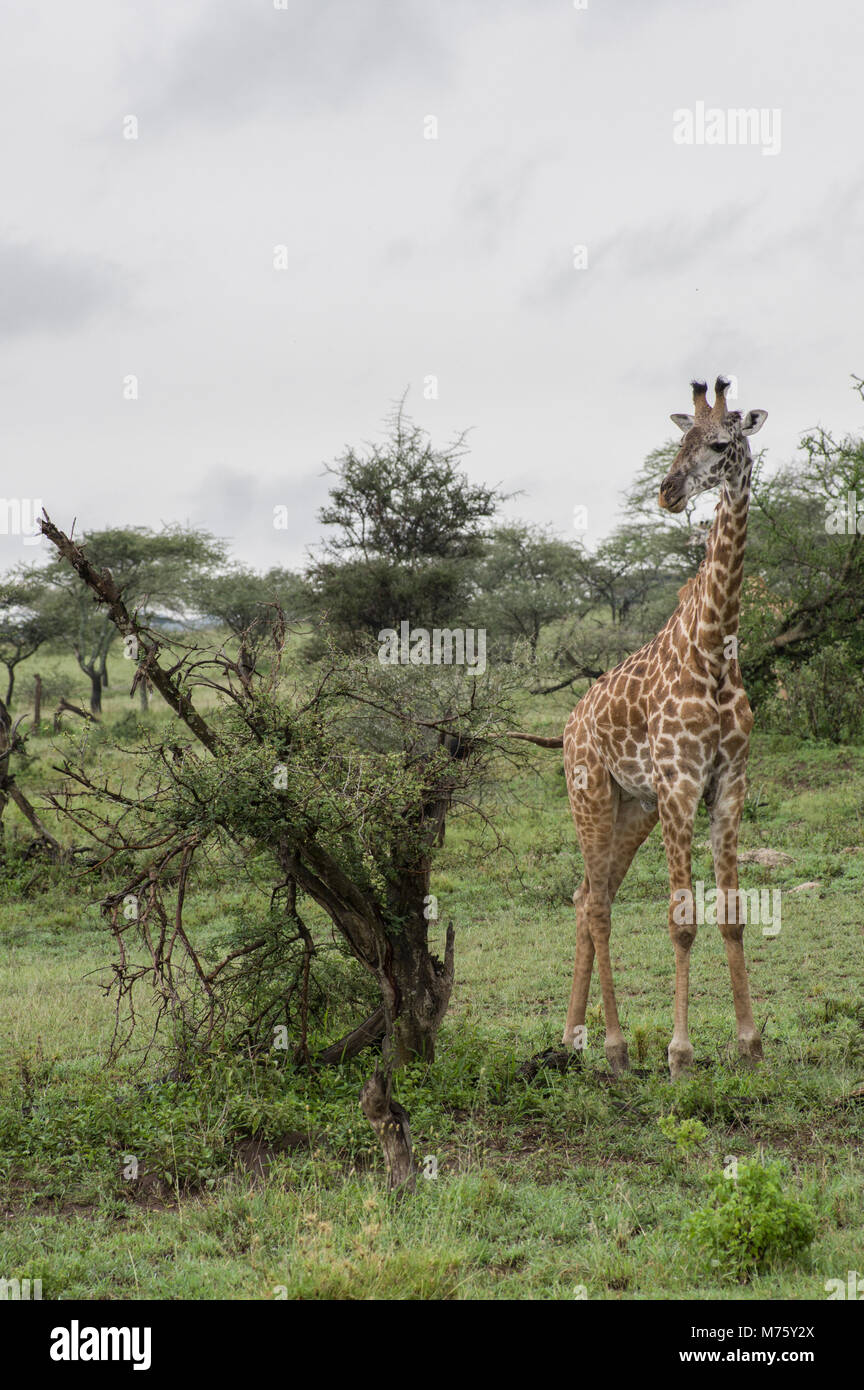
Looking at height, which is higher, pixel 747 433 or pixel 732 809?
pixel 747 433

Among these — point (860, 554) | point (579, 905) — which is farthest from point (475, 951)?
point (860, 554)

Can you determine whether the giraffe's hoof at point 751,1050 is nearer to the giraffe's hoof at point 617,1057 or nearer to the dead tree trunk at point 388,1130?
the giraffe's hoof at point 617,1057

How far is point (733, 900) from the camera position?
8172 millimetres

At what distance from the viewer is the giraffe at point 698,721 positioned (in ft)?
26.4

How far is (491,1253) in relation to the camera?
5.57 meters

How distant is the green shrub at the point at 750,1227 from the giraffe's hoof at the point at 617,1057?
3030 millimetres

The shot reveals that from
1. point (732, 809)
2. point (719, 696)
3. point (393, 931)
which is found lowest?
point (393, 931)

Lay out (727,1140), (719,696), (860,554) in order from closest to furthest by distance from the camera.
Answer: (727,1140) → (719,696) → (860,554)

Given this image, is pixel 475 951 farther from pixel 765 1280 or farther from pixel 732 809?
pixel 765 1280

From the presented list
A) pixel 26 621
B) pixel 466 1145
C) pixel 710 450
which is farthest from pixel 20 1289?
pixel 26 621

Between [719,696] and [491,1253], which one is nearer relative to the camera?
[491,1253]

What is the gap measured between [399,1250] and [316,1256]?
17.3 inches
